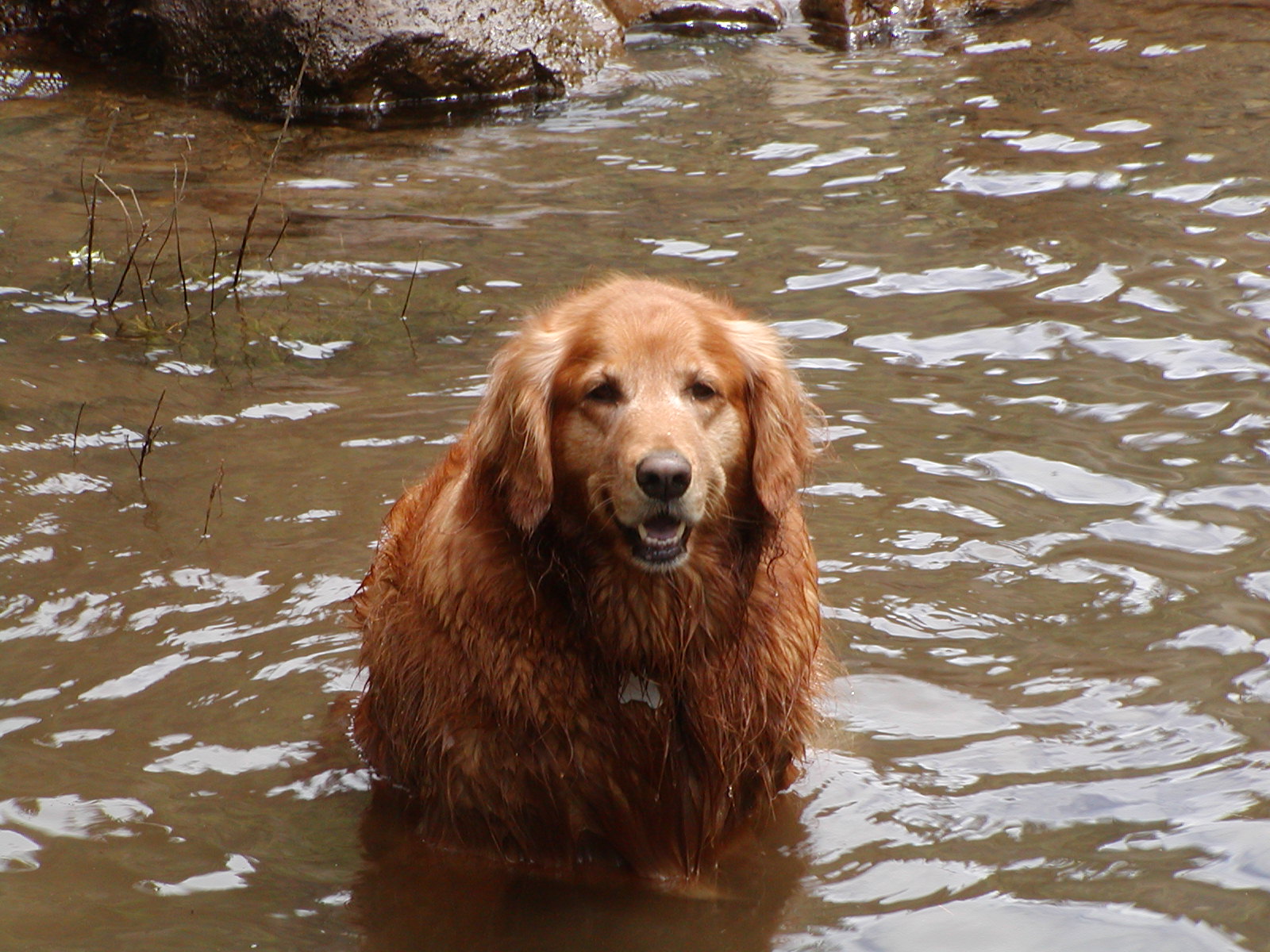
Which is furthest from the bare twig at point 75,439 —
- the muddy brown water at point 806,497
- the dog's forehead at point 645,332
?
the dog's forehead at point 645,332

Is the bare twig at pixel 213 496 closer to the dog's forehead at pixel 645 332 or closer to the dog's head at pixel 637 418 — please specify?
the dog's head at pixel 637 418

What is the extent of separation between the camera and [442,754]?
14.2ft

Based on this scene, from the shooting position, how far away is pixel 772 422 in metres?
4.34

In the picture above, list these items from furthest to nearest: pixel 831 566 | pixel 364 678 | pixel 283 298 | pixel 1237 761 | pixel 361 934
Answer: pixel 283 298
pixel 831 566
pixel 364 678
pixel 1237 761
pixel 361 934

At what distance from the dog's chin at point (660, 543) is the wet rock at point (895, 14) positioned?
1076 centimetres

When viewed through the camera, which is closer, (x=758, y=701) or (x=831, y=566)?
(x=758, y=701)

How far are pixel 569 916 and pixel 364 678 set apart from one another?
4.87ft

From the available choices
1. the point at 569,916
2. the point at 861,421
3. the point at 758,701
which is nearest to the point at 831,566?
the point at 861,421

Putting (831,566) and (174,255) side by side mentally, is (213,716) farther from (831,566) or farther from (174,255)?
(174,255)

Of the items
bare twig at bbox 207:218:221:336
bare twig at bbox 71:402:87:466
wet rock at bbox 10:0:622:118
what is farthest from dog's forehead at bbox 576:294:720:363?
wet rock at bbox 10:0:622:118

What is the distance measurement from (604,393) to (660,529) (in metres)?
0.44

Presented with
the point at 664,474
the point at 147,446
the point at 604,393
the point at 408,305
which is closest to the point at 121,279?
the point at 408,305

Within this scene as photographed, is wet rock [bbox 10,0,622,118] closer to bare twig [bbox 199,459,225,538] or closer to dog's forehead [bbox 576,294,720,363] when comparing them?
Answer: bare twig [bbox 199,459,225,538]

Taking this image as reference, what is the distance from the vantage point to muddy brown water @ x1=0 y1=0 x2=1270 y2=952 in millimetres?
4363
